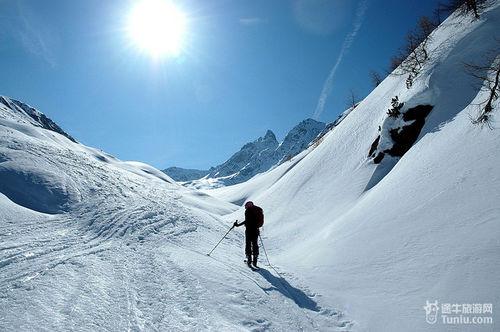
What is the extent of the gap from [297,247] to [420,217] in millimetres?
6090

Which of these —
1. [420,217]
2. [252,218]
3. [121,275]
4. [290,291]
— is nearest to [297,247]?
[252,218]

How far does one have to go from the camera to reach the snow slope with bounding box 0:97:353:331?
6.06 metres

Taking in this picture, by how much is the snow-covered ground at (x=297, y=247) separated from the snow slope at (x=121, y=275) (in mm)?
40

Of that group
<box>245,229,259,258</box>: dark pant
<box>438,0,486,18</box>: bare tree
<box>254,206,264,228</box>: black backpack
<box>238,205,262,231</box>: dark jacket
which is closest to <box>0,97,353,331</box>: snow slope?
<box>245,229,259,258</box>: dark pant

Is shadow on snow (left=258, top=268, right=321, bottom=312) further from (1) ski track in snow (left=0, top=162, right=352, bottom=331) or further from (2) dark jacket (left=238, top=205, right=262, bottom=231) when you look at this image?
(2) dark jacket (left=238, top=205, right=262, bottom=231)

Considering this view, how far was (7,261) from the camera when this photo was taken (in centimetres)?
783

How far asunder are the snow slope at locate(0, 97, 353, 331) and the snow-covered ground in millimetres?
40

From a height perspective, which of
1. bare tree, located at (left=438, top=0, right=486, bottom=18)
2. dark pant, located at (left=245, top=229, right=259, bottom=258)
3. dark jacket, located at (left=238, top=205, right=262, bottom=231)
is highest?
bare tree, located at (left=438, top=0, right=486, bottom=18)

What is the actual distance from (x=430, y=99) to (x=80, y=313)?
16200mm

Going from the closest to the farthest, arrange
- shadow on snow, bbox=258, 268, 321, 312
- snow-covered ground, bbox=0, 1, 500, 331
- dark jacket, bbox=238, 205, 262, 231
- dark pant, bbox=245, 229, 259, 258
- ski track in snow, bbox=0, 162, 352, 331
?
1. ski track in snow, bbox=0, 162, 352, 331
2. snow-covered ground, bbox=0, 1, 500, 331
3. shadow on snow, bbox=258, 268, 321, 312
4. dark pant, bbox=245, 229, 259, 258
5. dark jacket, bbox=238, 205, 262, 231

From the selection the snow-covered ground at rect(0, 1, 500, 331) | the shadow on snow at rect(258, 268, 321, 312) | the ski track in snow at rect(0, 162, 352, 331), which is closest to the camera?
the ski track in snow at rect(0, 162, 352, 331)

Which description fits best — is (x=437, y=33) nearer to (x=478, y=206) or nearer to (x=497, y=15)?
(x=497, y=15)

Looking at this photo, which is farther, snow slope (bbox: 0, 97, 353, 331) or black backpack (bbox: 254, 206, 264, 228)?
black backpack (bbox: 254, 206, 264, 228)

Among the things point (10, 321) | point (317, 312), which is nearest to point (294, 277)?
point (317, 312)
